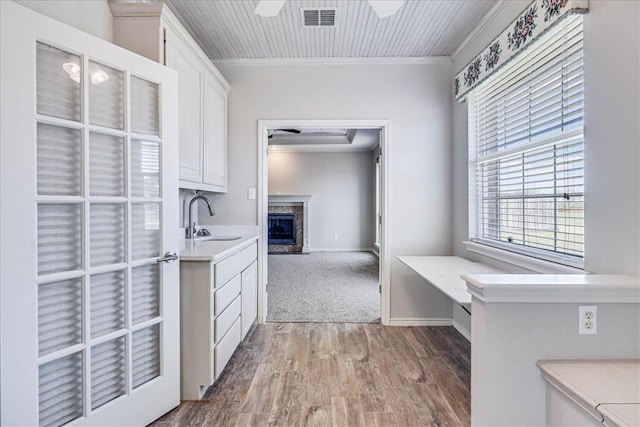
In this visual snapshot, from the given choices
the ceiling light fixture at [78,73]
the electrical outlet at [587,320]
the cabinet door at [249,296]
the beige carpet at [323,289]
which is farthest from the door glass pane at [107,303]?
the electrical outlet at [587,320]

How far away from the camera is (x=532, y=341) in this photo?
4.12 feet

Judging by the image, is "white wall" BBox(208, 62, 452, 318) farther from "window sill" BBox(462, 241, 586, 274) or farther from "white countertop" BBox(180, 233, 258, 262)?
"white countertop" BBox(180, 233, 258, 262)

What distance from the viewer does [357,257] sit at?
23.7 ft

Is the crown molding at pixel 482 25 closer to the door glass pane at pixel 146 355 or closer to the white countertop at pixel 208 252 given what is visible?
the white countertop at pixel 208 252

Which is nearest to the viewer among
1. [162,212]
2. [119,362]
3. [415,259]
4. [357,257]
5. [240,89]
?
[119,362]

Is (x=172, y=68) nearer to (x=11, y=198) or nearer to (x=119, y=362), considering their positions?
(x=11, y=198)

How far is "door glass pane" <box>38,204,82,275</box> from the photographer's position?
1.39 meters

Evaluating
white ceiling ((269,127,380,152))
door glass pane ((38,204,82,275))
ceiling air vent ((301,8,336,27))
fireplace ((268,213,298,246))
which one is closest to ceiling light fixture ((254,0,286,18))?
ceiling air vent ((301,8,336,27))

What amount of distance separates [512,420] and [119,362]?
6.00 feet

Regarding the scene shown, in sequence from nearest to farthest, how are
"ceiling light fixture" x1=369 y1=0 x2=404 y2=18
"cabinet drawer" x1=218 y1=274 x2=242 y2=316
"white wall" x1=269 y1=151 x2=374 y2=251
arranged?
"ceiling light fixture" x1=369 y1=0 x2=404 y2=18 < "cabinet drawer" x1=218 y1=274 x2=242 y2=316 < "white wall" x1=269 y1=151 x2=374 y2=251

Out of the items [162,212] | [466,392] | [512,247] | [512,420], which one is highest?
[162,212]

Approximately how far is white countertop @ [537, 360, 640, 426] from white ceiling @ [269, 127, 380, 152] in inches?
210

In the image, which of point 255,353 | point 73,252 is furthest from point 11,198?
point 255,353

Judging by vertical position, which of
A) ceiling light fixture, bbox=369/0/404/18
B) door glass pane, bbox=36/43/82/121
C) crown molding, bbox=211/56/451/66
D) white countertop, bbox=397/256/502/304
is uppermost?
crown molding, bbox=211/56/451/66
